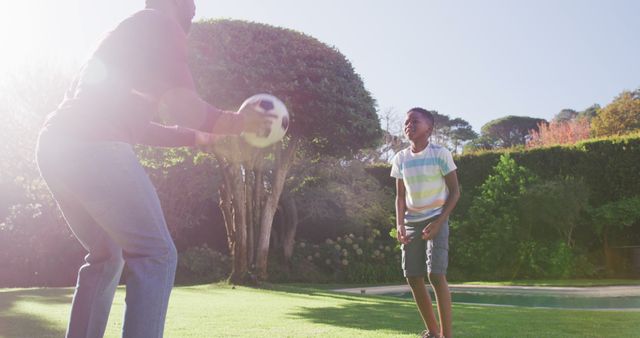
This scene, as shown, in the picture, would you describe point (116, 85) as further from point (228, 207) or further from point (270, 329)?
point (228, 207)

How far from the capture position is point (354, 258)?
55.7 ft

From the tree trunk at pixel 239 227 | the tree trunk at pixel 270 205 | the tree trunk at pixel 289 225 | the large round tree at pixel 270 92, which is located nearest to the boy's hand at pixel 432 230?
the large round tree at pixel 270 92

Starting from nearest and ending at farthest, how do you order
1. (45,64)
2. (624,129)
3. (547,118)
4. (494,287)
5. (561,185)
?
(494,287) → (561,185) → (45,64) → (624,129) → (547,118)

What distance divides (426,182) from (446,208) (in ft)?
0.74

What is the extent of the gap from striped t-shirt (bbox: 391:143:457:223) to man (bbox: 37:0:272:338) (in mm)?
2342

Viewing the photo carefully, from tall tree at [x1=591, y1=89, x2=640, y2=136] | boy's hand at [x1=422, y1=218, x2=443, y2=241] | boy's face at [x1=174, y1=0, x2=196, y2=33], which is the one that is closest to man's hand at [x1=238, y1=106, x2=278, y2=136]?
boy's face at [x1=174, y1=0, x2=196, y2=33]

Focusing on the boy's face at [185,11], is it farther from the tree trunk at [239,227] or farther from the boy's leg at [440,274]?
the tree trunk at [239,227]

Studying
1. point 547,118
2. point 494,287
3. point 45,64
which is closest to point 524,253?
point 494,287

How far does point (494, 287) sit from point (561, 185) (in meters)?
4.15

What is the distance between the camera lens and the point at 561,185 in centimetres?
1534

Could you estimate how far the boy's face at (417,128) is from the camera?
14.3 ft

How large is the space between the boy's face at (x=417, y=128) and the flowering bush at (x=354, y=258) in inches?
487

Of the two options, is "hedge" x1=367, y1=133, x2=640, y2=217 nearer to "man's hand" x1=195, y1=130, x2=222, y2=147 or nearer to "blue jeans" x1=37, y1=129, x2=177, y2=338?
"man's hand" x1=195, y1=130, x2=222, y2=147

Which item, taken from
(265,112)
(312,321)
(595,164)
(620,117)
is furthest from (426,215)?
(620,117)
